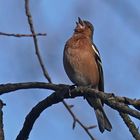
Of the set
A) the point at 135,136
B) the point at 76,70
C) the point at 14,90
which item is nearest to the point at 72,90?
the point at 14,90

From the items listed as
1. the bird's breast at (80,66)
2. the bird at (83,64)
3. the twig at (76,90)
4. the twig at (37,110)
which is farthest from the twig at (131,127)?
the bird's breast at (80,66)

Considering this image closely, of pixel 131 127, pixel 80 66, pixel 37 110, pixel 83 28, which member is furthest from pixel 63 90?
pixel 83 28

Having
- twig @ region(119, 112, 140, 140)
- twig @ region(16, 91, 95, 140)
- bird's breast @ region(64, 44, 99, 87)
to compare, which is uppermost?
bird's breast @ region(64, 44, 99, 87)

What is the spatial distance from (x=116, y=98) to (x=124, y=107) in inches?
6.4

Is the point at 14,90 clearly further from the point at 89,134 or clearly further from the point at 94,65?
the point at 94,65

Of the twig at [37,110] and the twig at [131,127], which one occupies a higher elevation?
the twig at [37,110]

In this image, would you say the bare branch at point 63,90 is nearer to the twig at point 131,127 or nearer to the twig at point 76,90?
the twig at point 76,90

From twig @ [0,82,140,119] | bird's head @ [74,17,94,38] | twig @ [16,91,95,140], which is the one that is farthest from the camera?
bird's head @ [74,17,94,38]

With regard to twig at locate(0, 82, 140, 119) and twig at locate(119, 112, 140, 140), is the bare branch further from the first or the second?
twig at locate(119, 112, 140, 140)

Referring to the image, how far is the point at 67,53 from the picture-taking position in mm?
6914

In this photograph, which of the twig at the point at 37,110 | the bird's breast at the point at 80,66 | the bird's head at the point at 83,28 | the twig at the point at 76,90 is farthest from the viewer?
the bird's head at the point at 83,28

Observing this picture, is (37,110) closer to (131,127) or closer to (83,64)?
(131,127)

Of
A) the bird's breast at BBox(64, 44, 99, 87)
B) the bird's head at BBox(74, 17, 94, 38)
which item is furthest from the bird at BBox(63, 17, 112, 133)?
the bird's head at BBox(74, 17, 94, 38)

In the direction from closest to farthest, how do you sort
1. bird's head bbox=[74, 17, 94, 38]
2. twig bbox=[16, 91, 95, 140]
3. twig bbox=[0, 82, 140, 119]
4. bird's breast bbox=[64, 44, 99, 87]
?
twig bbox=[0, 82, 140, 119]
twig bbox=[16, 91, 95, 140]
bird's breast bbox=[64, 44, 99, 87]
bird's head bbox=[74, 17, 94, 38]
